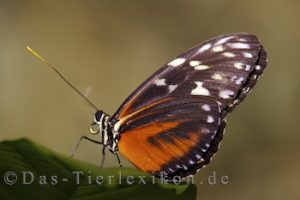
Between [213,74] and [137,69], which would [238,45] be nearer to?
[213,74]

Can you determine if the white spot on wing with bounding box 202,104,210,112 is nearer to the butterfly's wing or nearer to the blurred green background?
the butterfly's wing

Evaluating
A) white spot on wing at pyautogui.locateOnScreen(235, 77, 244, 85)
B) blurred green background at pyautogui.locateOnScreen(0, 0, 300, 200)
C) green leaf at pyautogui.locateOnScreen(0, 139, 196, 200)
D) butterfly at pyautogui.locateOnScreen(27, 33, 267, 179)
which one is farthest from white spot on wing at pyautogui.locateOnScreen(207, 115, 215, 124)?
blurred green background at pyautogui.locateOnScreen(0, 0, 300, 200)

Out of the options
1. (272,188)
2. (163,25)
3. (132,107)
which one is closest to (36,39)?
(163,25)

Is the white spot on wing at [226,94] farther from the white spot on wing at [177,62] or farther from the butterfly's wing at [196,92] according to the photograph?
the white spot on wing at [177,62]

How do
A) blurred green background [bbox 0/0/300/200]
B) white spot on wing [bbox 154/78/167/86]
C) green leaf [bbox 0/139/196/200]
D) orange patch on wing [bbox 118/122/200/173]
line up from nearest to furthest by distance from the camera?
green leaf [bbox 0/139/196/200], white spot on wing [bbox 154/78/167/86], orange patch on wing [bbox 118/122/200/173], blurred green background [bbox 0/0/300/200]

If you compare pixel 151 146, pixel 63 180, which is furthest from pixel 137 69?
pixel 63 180
